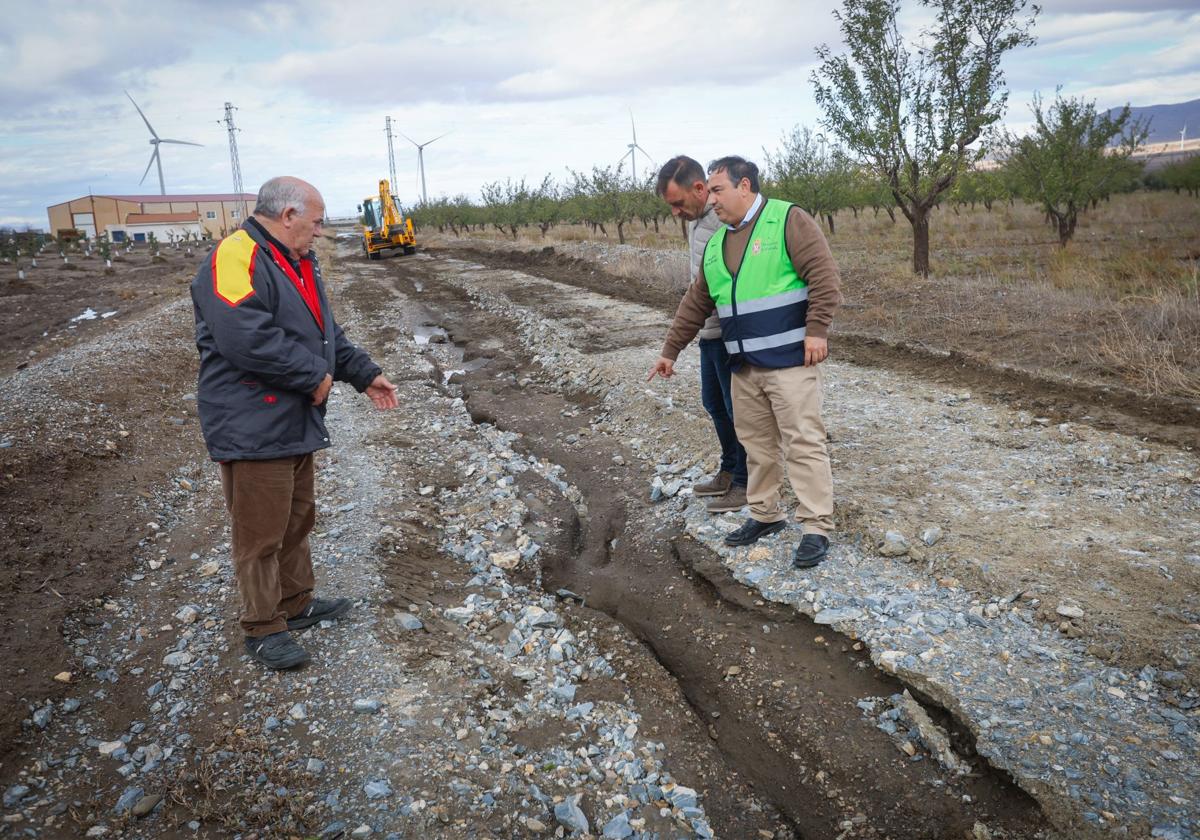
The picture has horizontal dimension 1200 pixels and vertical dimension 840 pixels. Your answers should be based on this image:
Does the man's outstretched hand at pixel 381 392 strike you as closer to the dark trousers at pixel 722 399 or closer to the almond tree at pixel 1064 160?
the dark trousers at pixel 722 399

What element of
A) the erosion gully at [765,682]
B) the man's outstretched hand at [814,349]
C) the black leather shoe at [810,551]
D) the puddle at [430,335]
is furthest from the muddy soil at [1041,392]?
the puddle at [430,335]

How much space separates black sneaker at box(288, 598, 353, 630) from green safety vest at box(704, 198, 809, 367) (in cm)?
254

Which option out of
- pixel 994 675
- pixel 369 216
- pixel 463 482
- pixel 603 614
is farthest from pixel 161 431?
pixel 369 216

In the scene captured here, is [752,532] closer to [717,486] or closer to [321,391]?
[717,486]

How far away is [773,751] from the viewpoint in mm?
3043

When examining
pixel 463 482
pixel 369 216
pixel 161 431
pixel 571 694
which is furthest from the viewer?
pixel 369 216

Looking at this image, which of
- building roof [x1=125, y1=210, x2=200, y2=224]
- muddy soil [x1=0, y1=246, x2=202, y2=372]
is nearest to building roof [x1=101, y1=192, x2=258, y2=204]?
building roof [x1=125, y1=210, x2=200, y2=224]

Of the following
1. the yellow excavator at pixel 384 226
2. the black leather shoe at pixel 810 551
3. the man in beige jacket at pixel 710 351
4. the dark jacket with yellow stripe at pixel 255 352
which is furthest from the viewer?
the yellow excavator at pixel 384 226

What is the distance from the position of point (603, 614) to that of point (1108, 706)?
7.64 ft

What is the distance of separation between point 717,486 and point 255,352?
318cm

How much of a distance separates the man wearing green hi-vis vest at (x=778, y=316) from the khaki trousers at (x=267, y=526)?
7.66 feet

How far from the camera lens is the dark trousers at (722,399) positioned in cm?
464

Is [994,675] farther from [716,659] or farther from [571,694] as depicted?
[571,694]

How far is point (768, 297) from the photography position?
12.7 ft
